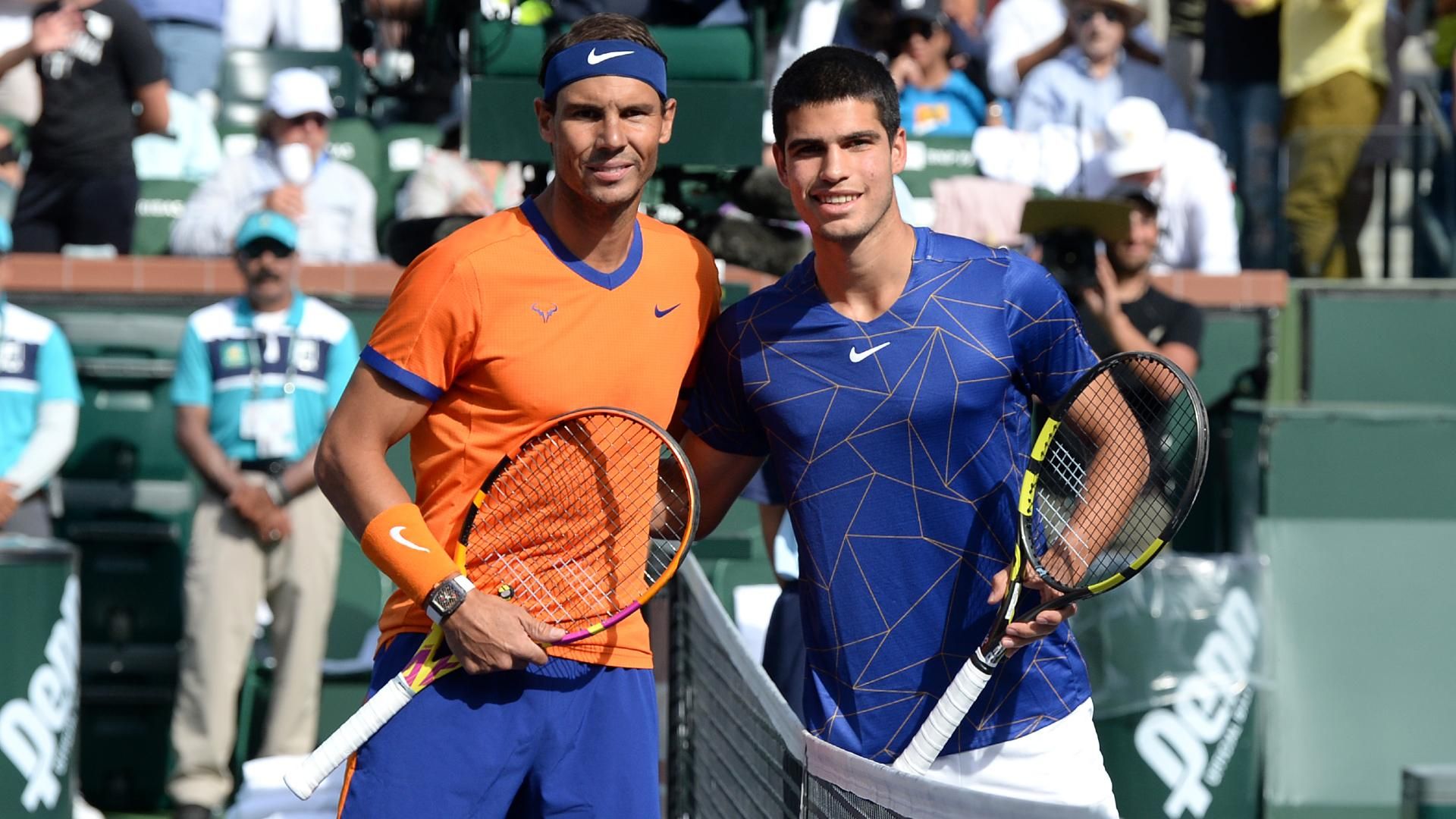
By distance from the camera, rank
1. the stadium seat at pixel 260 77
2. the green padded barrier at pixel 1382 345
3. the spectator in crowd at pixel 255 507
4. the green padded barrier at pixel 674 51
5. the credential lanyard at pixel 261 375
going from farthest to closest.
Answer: the stadium seat at pixel 260 77 < the green padded barrier at pixel 1382 345 < the credential lanyard at pixel 261 375 < the spectator in crowd at pixel 255 507 < the green padded barrier at pixel 674 51

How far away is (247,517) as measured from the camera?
24.3 ft

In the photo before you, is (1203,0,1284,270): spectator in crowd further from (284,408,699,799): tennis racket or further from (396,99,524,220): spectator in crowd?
(284,408,699,799): tennis racket

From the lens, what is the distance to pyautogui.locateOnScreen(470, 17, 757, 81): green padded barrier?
20.9 feet

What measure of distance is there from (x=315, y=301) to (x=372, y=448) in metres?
4.21

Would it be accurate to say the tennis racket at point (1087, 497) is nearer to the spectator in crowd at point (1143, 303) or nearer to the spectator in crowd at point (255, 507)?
the spectator in crowd at point (1143, 303)

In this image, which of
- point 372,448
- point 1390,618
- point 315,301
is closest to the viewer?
point 372,448

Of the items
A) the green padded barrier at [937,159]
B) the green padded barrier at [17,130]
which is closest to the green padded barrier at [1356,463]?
the green padded barrier at [937,159]

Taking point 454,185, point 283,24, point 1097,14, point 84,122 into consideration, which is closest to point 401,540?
point 454,185

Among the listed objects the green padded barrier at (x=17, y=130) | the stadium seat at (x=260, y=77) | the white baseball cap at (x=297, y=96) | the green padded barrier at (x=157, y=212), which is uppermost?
the stadium seat at (x=260, y=77)

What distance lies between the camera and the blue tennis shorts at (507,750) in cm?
363

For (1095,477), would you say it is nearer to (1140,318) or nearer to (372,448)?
(372,448)

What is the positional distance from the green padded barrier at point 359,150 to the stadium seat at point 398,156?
0.03 meters

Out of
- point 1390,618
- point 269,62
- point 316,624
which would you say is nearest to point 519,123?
point 316,624

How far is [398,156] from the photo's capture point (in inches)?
395
